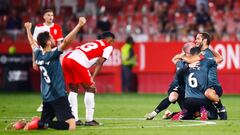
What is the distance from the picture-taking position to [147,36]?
1326 inches

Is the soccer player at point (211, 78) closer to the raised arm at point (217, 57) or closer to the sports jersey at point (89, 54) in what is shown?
the raised arm at point (217, 57)

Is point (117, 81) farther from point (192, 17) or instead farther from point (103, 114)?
point (103, 114)

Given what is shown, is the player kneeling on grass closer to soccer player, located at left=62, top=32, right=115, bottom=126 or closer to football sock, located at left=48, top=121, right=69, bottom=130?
football sock, located at left=48, top=121, right=69, bottom=130

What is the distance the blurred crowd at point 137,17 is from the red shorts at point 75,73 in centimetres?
1571

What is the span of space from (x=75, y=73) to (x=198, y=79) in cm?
281

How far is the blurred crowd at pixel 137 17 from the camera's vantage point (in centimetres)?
3294

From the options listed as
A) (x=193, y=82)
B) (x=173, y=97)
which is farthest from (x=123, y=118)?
(x=193, y=82)

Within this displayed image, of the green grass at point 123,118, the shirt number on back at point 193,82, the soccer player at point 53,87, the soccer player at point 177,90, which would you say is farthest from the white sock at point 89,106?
the shirt number on back at point 193,82

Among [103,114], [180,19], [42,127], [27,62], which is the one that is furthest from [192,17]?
[42,127]

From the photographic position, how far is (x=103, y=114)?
66.9 feet

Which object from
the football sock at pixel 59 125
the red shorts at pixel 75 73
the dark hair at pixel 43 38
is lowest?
the football sock at pixel 59 125

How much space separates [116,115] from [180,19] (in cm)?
1469

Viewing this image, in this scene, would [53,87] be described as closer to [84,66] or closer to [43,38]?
[43,38]

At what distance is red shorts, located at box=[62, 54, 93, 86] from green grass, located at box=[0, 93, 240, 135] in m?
1.02
